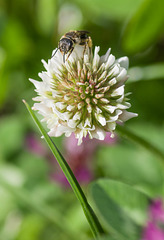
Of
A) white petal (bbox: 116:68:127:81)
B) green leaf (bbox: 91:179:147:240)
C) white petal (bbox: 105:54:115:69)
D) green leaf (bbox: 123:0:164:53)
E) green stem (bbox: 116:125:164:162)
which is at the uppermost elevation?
green leaf (bbox: 123:0:164:53)

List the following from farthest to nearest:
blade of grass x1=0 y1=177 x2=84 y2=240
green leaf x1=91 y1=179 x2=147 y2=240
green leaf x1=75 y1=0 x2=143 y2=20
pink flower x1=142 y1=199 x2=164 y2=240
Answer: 1. green leaf x1=75 y1=0 x2=143 y2=20
2. blade of grass x1=0 y1=177 x2=84 y2=240
3. pink flower x1=142 y1=199 x2=164 y2=240
4. green leaf x1=91 y1=179 x2=147 y2=240

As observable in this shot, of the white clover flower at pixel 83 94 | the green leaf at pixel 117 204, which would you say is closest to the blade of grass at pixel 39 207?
the green leaf at pixel 117 204

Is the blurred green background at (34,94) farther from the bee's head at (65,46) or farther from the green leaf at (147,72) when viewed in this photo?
Result: the bee's head at (65,46)

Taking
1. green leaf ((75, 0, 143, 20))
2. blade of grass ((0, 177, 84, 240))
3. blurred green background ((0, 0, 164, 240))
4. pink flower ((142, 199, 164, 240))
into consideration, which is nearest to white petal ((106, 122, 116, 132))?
pink flower ((142, 199, 164, 240))

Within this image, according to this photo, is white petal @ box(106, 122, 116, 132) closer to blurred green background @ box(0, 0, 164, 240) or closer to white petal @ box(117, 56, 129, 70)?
white petal @ box(117, 56, 129, 70)

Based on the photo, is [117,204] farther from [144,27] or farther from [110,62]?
[144,27]

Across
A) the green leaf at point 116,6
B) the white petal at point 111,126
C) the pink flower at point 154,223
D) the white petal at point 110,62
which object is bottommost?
the pink flower at point 154,223

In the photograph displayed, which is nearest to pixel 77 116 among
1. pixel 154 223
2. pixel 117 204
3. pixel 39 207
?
pixel 117 204
